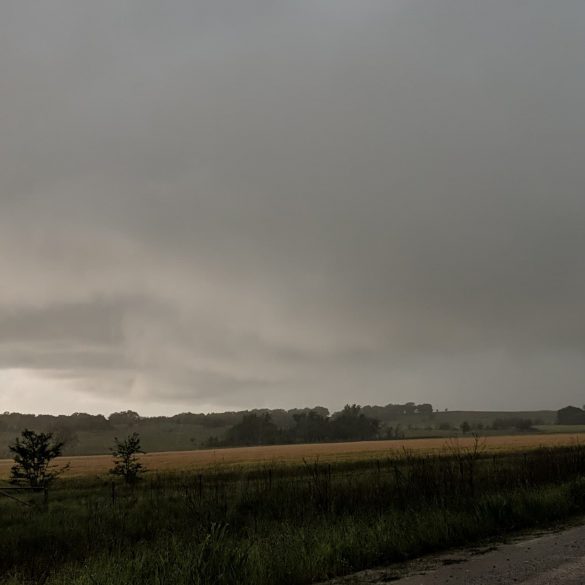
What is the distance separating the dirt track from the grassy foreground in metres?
0.79

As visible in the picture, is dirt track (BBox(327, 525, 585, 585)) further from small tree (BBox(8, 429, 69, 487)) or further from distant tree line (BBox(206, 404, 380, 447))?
distant tree line (BBox(206, 404, 380, 447))

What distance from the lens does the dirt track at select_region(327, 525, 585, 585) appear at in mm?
8156

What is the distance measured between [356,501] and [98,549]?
7090 mm

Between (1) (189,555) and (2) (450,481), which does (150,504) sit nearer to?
(2) (450,481)

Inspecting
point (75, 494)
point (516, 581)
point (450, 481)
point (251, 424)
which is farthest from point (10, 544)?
point (251, 424)

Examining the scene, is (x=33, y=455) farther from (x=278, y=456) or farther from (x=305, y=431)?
(x=305, y=431)

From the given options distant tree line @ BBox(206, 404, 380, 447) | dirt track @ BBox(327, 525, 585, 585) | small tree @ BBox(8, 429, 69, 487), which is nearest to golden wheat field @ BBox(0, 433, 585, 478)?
small tree @ BBox(8, 429, 69, 487)

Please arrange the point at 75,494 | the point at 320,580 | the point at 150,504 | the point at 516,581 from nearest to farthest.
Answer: the point at 516,581 → the point at 320,580 → the point at 150,504 → the point at 75,494

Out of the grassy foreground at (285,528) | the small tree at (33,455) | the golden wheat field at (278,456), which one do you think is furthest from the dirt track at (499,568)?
the golden wheat field at (278,456)

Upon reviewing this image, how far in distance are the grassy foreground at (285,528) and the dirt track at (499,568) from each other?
0.79 meters

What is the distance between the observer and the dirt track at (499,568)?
26.8ft

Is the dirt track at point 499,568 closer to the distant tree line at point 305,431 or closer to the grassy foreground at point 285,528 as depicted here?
the grassy foreground at point 285,528

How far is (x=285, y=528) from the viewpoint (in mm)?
12734

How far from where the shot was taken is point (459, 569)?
29.6 feet
